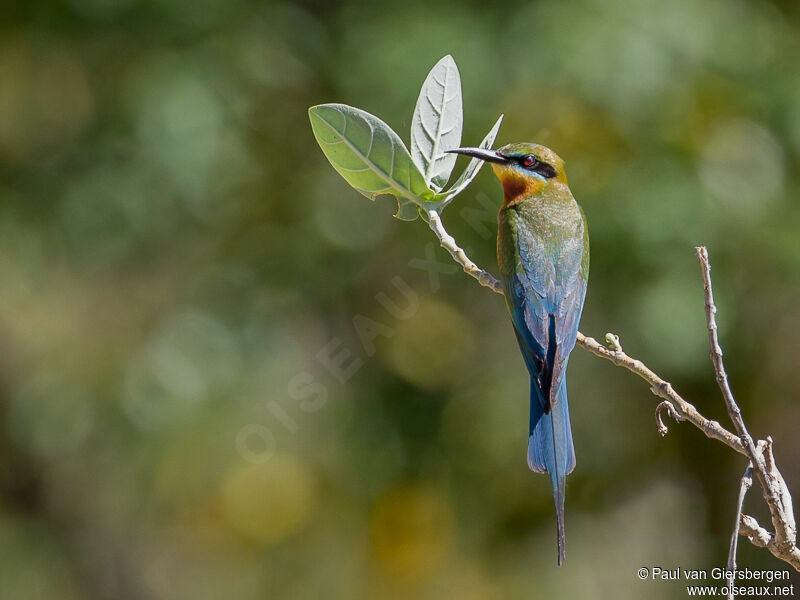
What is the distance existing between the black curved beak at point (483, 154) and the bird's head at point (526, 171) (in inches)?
3.0

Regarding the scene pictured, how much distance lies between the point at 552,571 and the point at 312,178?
7.60ft

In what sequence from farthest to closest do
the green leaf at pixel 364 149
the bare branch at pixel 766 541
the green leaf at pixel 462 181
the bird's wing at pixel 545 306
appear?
the bird's wing at pixel 545 306
the green leaf at pixel 462 181
the green leaf at pixel 364 149
the bare branch at pixel 766 541

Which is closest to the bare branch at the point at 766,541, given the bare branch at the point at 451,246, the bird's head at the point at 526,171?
the bare branch at the point at 451,246

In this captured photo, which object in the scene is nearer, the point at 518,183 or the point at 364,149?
the point at 364,149

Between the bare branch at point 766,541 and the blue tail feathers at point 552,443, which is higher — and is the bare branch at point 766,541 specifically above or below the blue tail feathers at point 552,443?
above

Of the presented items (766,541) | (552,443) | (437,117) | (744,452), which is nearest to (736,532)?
(766,541)

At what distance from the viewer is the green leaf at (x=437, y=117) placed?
126 centimetres

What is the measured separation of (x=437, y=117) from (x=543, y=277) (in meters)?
0.53

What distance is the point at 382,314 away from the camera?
494cm

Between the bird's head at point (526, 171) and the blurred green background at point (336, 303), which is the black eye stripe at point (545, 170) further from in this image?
the blurred green background at point (336, 303)

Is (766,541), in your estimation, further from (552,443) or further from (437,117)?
(437,117)

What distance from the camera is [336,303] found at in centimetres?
486

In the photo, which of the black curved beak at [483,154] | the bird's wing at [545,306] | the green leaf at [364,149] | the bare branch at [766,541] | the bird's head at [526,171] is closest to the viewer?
the bare branch at [766,541]

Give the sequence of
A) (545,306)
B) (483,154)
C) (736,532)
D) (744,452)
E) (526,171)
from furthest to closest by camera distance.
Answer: (526,171)
(545,306)
(483,154)
(736,532)
(744,452)
